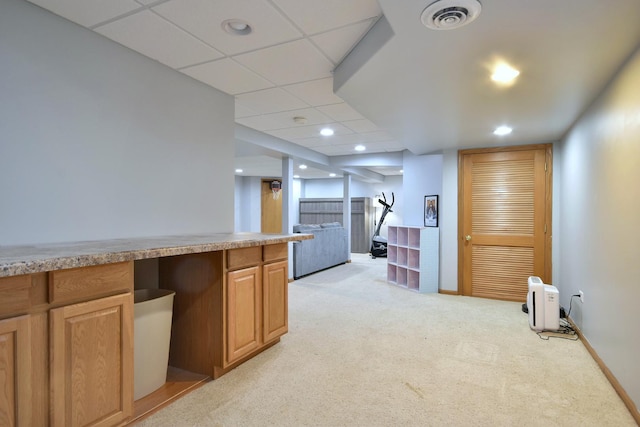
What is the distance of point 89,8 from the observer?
1.93m

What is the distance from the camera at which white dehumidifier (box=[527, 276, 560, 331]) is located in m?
3.39

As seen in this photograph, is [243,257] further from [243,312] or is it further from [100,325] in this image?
[100,325]

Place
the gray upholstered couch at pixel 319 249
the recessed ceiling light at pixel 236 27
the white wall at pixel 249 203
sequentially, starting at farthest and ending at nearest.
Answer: the white wall at pixel 249 203, the gray upholstered couch at pixel 319 249, the recessed ceiling light at pixel 236 27

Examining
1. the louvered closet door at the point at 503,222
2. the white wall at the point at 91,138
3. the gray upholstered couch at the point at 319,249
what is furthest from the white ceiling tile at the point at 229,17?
the gray upholstered couch at the point at 319,249

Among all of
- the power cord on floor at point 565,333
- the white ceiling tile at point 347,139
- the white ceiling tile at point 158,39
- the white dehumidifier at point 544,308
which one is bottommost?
the power cord on floor at point 565,333

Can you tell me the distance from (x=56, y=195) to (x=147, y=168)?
0.63 m

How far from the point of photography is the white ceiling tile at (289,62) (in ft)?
7.81

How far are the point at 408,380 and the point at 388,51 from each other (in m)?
2.18

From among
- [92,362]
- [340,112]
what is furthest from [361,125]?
[92,362]

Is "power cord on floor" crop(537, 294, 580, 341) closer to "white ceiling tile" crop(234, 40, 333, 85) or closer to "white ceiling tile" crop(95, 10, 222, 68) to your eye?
"white ceiling tile" crop(234, 40, 333, 85)

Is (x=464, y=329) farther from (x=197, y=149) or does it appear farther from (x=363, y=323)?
(x=197, y=149)

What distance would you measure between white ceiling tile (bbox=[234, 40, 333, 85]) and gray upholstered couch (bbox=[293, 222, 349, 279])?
3.39 m

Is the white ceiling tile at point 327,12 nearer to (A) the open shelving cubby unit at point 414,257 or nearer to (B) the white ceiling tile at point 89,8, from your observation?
(B) the white ceiling tile at point 89,8

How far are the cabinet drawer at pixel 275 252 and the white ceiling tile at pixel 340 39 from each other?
1.54 m
